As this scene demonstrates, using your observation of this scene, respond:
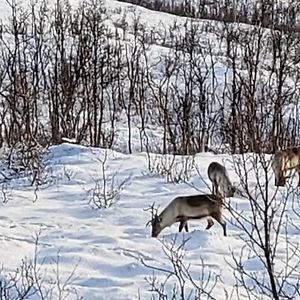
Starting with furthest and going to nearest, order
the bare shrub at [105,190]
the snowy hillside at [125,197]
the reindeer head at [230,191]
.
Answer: the reindeer head at [230,191] < the bare shrub at [105,190] < the snowy hillside at [125,197]

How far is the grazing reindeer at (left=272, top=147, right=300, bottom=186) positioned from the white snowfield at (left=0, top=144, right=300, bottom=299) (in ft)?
2.08

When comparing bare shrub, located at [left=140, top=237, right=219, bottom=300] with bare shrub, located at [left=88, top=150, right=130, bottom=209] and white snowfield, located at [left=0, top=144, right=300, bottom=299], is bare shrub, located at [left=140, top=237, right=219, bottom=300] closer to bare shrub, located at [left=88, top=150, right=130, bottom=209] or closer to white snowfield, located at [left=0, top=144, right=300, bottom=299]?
white snowfield, located at [left=0, top=144, right=300, bottom=299]

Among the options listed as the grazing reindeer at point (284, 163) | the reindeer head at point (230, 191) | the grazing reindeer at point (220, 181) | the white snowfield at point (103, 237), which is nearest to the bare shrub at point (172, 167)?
the white snowfield at point (103, 237)

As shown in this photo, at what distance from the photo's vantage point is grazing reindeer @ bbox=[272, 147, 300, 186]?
1070 cm

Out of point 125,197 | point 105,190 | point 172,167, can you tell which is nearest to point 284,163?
point 172,167

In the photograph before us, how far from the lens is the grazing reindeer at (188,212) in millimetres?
8188

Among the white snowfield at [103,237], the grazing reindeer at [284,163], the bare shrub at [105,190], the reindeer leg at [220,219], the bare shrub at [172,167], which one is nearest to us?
the white snowfield at [103,237]

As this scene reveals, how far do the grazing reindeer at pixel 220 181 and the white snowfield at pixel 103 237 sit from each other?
158 mm

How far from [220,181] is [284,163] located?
4.22 ft

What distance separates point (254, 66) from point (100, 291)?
12028 mm

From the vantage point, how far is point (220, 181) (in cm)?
998

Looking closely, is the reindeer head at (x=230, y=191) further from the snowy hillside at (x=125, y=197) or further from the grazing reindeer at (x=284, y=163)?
the grazing reindeer at (x=284, y=163)

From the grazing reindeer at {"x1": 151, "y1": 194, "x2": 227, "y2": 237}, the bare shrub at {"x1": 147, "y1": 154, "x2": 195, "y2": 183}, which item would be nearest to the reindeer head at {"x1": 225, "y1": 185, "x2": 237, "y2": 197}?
the bare shrub at {"x1": 147, "y1": 154, "x2": 195, "y2": 183}

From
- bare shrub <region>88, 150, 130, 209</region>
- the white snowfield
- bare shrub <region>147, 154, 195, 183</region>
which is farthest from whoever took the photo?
bare shrub <region>147, 154, 195, 183</region>
